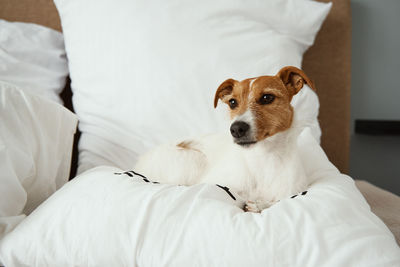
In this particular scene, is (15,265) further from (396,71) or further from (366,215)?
(396,71)

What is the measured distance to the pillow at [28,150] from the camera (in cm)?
79

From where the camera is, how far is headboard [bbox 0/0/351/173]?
5.28 ft

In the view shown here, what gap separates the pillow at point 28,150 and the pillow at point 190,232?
0.30 ft

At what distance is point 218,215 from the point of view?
0.65 metres

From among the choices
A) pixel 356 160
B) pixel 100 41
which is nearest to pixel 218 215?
pixel 100 41

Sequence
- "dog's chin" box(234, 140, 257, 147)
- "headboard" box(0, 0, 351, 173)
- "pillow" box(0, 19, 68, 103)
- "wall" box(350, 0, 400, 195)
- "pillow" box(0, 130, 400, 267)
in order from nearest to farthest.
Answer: "pillow" box(0, 130, 400, 267) → "dog's chin" box(234, 140, 257, 147) → "pillow" box(0, 19, 68, 103) → "headboard" box(0, 0, 351, 173) → "wall" box(350, 0, 400, 195)

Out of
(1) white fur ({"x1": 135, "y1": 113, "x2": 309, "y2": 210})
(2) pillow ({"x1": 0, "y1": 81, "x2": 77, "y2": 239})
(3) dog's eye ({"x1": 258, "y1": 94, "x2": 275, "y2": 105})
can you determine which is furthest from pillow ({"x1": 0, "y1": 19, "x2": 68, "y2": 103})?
(3) dog's eye ({"x1": 258, "y1": 94, "x2": 275, "y2": 105})

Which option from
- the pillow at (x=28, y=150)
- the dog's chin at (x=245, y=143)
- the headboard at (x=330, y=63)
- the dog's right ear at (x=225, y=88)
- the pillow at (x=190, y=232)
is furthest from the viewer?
the headboard at (x=330, y=63)

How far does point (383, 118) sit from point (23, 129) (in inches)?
71.8

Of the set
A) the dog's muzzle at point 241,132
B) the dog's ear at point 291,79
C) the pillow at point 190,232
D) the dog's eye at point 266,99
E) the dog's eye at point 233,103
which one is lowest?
the pillow at point 190,232

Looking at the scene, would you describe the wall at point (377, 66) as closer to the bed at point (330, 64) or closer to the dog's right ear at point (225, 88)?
the bed at point (330, 64)

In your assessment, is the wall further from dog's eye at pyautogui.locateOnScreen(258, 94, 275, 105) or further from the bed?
dog's eye at pyautogui.locateOnScreen(258, 94, 275, 105)

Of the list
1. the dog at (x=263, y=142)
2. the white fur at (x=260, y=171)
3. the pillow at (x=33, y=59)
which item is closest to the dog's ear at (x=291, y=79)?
the dog at (x=263, y=142)

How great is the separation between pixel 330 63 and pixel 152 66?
0.94 metres
